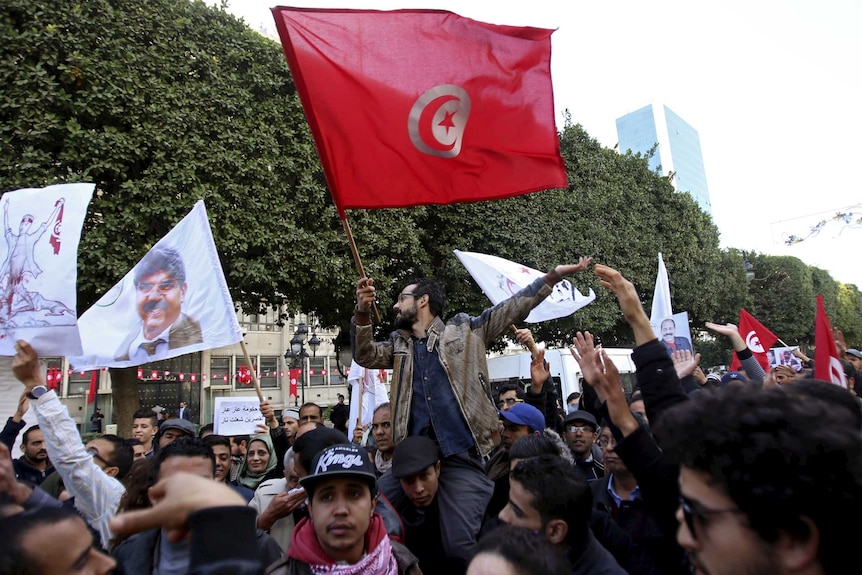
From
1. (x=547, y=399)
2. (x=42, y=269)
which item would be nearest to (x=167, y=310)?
(x=42, y=269)

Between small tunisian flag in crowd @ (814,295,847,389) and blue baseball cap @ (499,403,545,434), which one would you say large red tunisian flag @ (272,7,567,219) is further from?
small tunisian flag in crowd @ (814,295,847,389)

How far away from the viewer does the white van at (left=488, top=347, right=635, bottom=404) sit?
1578 centimetres

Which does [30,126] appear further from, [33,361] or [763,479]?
[763,479]

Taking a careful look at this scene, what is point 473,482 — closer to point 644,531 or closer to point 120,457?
point 644,531

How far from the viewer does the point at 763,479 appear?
3.92ft

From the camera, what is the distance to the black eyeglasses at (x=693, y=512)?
1.26 metres

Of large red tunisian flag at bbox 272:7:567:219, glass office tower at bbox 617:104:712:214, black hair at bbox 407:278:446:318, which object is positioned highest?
glass office tower at bbox 617:104:712:214

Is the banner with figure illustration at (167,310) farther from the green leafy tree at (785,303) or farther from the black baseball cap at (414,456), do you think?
the green leafy tree at (785,303)

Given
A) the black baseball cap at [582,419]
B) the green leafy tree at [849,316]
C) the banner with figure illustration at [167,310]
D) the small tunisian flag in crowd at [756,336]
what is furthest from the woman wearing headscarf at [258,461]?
the green leafy tree at [849,316]

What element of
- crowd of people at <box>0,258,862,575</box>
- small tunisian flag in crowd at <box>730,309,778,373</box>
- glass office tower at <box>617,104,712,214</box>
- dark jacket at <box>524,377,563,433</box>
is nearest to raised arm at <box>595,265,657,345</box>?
crowd of people at <box>0,258,862,575</box>

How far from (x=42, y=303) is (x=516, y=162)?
357cm

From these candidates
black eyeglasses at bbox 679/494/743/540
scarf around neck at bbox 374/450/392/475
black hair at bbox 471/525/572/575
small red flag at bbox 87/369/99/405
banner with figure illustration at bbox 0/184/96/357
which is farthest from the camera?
small red flag at bbox 87/369/99/405

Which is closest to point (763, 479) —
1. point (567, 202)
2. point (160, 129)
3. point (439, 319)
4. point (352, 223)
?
point (439, 319)

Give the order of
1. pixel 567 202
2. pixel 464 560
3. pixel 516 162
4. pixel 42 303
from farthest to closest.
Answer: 1. pixel 567 202
2. pixel 516 162
3. pixel 42 303
4. pixel 464 560
